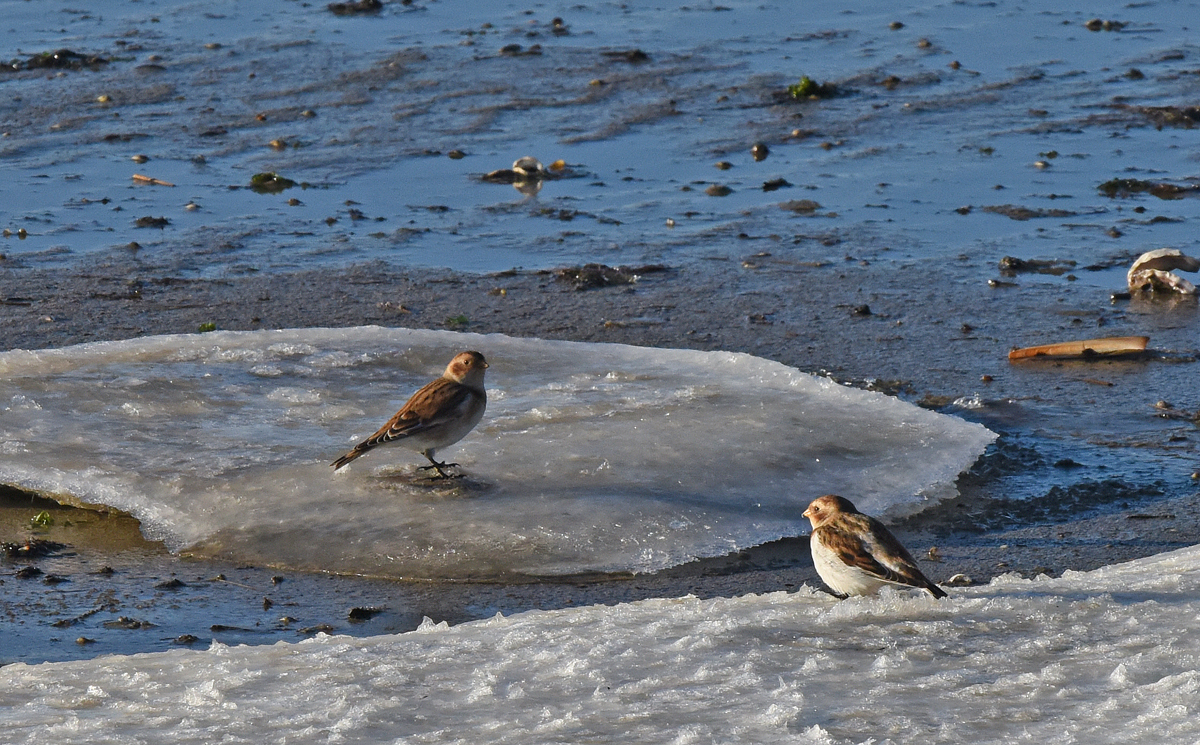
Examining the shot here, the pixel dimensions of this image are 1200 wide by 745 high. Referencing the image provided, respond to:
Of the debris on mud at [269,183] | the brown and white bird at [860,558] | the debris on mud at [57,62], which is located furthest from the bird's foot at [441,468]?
the debris on mud at [57,62]

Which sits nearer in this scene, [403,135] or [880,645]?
[880,645]

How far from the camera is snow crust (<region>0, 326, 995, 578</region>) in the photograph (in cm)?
606

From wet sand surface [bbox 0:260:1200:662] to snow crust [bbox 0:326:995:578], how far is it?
0.17 m

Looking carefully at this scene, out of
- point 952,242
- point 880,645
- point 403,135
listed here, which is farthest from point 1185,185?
point 880,645

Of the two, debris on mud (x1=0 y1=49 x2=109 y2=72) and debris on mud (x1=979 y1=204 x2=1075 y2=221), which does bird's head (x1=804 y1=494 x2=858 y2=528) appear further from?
debris on mud (x1=0 y1=49 x2=109 y2=72)

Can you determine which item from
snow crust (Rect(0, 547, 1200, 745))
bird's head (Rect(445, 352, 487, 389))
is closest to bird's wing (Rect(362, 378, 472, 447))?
bird's head (Rect(445, 352, 487, 389))

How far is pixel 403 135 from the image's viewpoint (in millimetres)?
12492

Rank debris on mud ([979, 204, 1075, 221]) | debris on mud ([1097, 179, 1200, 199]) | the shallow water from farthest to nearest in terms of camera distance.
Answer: debris on mud ([1097, 179, 1200, 199])
debris on mud ([979, 204, 1075, 221])
the shallow water

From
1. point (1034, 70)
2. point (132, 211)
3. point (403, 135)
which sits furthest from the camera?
point (1034, 70)

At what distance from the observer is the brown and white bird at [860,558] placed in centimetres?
494

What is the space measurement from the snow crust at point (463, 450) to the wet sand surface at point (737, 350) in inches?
6.9

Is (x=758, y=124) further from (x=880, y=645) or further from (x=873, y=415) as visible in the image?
(x=880, y=645)

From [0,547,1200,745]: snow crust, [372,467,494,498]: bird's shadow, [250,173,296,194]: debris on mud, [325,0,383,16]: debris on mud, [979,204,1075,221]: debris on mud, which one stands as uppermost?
[325,0,383,16]: debris on mud

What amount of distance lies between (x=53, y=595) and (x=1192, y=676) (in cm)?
374
